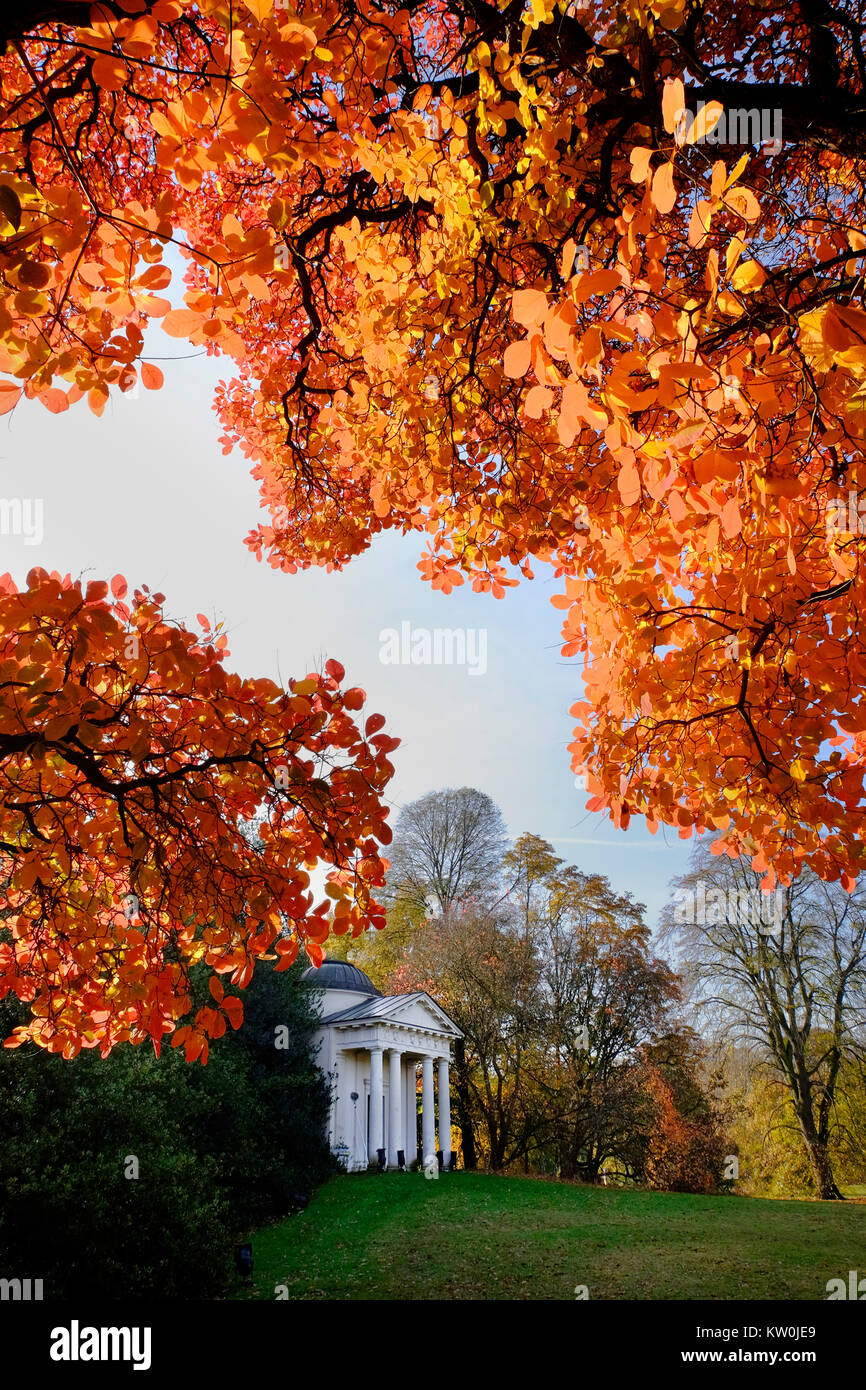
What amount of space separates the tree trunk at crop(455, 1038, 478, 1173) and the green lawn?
5.79 meters

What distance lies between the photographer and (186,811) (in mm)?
3309

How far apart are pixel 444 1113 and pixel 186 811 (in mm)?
21719

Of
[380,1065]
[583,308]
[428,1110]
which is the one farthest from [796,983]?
[583,308]

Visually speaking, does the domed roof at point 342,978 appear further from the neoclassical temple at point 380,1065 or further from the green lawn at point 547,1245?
the green lawn at point 547,1245

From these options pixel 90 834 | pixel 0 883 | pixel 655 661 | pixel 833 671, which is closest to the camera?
pixel 833 671

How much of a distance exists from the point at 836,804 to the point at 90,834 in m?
3.27

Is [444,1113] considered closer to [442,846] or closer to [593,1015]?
[593,1015]

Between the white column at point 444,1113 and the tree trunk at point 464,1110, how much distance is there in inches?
19.4

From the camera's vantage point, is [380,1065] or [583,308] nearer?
[583,308]

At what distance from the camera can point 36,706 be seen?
2.47m

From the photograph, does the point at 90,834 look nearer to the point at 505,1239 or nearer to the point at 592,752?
the point at 592,752

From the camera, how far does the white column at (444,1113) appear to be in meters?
21.2

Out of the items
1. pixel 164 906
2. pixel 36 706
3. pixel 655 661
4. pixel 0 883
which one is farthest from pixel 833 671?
pixel 0 883

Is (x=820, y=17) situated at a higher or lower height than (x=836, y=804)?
higher
